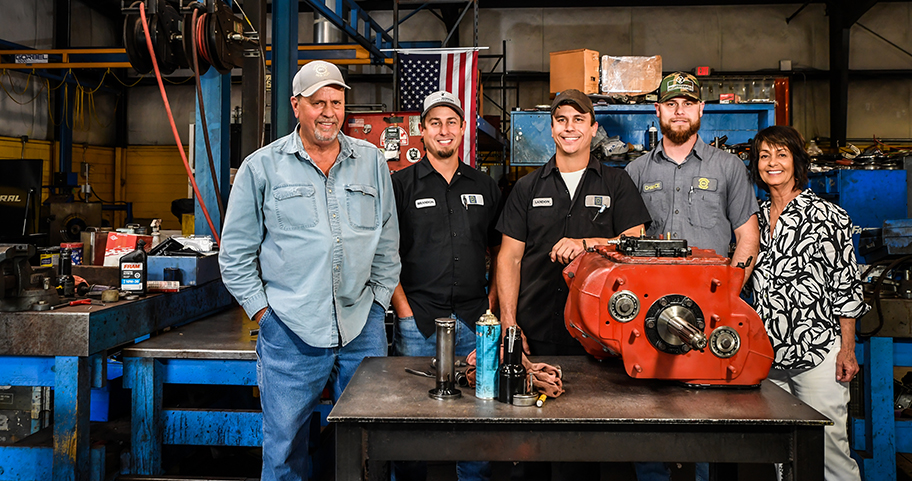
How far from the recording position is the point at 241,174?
1.81 meters

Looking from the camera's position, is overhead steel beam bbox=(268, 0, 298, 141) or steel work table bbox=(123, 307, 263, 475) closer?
steel work table bbox=(123, 307, 263, 475)

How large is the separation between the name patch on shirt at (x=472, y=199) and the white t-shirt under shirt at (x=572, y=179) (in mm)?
313

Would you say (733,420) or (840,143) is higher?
(840,143)

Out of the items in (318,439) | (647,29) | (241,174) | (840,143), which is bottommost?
(318,439)

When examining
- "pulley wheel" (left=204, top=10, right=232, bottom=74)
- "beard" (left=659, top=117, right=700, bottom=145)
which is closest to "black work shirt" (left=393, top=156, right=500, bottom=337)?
"beard" (left=659, top=117, right=700, bottom=145)

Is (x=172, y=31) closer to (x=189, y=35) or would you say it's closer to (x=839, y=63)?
(x=189, y=35)

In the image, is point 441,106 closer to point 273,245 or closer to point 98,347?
point 273,245

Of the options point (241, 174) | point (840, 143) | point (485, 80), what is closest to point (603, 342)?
point (241, 174)

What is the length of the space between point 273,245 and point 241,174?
A: 0.23 meters

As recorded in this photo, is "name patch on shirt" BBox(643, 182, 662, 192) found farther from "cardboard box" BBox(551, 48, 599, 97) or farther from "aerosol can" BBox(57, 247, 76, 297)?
"aerosol can" BBox(57, 247, 76, 297)

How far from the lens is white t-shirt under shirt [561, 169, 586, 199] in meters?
2.12

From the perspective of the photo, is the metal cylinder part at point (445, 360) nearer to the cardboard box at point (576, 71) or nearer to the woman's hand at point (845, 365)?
the woman's hand at point (845, 365)

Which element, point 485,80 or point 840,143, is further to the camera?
point 485,80

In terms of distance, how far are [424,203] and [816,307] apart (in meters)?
1.39
